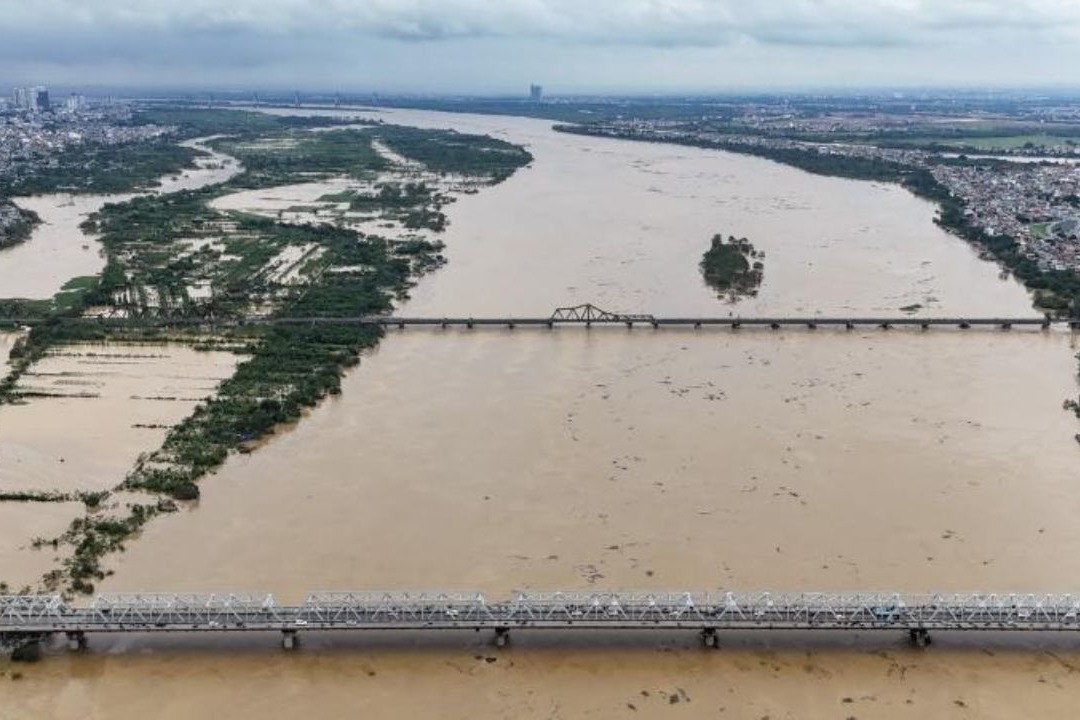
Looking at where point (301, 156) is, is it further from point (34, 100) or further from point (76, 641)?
point (34, 100)

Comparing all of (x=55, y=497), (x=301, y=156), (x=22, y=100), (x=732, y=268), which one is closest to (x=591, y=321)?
(x=732, y=268)

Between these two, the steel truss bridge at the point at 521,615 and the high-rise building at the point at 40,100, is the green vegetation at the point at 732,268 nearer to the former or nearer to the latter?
the steel truss bridge at the point at 521,615

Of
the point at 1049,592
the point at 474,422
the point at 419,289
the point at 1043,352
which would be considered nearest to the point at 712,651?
the point at 1049,592

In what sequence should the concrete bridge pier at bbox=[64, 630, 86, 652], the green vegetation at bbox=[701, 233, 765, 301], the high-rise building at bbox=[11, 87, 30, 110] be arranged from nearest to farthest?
the concrete bridge pier at bbox=[64, 630, 86, 652]
the green vegetation at bbox=[701, 233, 765, 301]
the high-rise building at bbox=[11, 87, 30, 110]

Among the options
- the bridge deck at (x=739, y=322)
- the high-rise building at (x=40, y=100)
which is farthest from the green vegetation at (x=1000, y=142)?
the high-rise building at (x=40, y=100)

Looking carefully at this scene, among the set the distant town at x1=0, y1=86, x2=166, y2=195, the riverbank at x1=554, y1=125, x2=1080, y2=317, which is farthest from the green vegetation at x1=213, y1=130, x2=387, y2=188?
the riverbank at x1=554, y1=125, x2=1080, y2=317

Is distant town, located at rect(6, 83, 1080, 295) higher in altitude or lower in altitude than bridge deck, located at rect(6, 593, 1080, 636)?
higher

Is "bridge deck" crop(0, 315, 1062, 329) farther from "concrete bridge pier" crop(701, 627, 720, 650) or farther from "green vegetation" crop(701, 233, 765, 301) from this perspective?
"concrete bridge pier" crop(701, 627, 720, 650)
